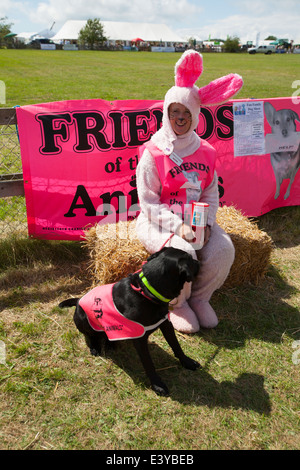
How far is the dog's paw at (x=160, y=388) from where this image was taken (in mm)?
2512

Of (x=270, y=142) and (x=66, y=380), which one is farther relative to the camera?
(x=270, y=142)

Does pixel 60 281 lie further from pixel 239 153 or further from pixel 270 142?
pixel 270 142

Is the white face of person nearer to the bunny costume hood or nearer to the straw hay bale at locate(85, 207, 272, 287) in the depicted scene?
the bunny costume hood

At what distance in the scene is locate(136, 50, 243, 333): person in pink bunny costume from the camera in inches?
115

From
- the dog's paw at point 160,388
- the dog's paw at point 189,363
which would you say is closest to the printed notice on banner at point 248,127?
the dog's paw at point 189,363

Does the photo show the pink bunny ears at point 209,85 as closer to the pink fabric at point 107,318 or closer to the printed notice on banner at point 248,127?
the pink fabric at point 107,318

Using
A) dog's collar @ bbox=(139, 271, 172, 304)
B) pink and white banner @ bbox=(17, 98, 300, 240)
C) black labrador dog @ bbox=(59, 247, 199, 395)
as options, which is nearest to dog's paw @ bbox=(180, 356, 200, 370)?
black labrador dog @ bbox=(59, 247, 199, 395)

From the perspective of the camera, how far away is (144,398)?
98.3 inches

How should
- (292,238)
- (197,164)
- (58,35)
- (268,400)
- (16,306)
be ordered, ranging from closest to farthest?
(268,400), (197,164), (16,306), (292,238), (58,35)

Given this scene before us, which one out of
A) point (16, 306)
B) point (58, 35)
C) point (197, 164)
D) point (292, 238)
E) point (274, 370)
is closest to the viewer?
point (274, 370)

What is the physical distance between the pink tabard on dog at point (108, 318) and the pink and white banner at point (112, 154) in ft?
5.34

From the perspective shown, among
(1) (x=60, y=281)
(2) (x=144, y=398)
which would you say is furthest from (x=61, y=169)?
(2) (x=144, y=398)

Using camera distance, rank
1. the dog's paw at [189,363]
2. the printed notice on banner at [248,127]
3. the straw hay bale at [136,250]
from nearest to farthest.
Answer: the dog's paw at [189,363] → the straw hay bale at [136,250] → the printed notice on banner at [248,127]

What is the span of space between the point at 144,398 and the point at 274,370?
1051mm
